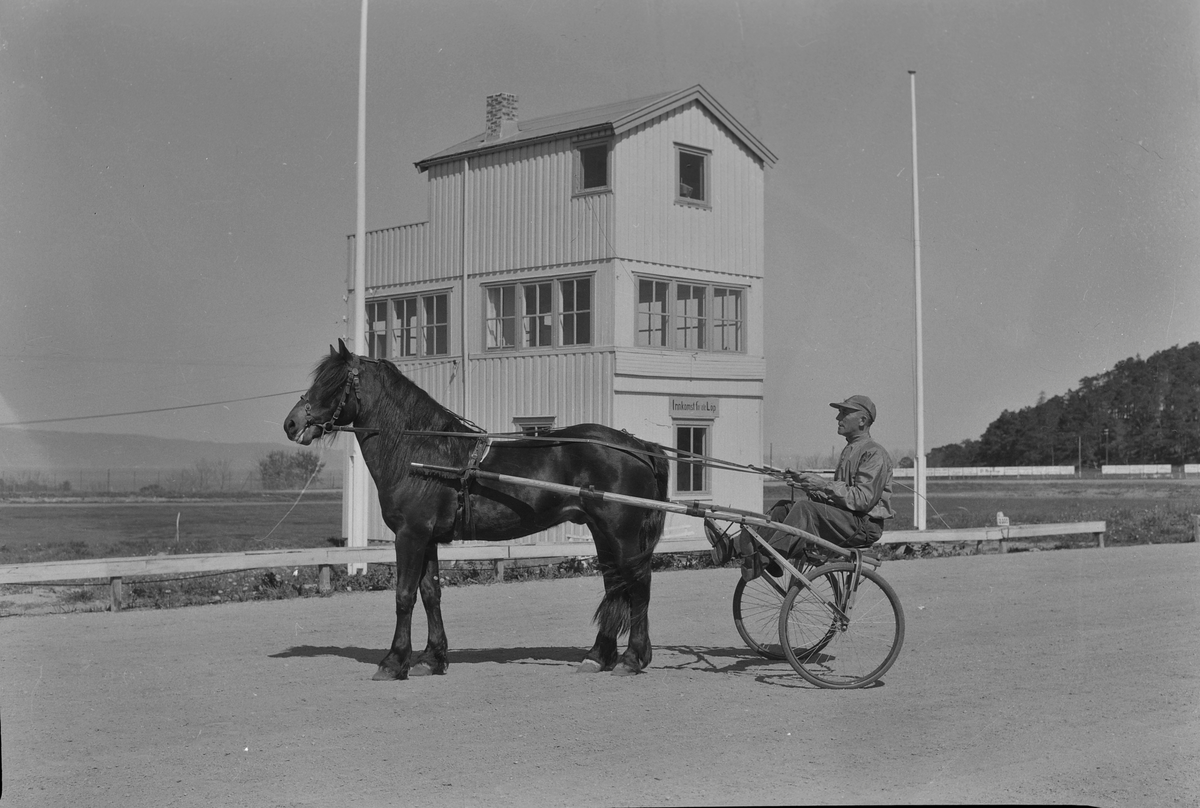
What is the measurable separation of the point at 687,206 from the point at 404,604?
15.5 m

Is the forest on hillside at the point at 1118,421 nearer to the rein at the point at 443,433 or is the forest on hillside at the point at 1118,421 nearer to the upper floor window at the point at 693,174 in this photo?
the upper floor window at the point at 693,174

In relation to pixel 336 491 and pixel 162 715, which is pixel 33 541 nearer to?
pixel 162 715

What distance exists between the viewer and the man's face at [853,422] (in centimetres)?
948

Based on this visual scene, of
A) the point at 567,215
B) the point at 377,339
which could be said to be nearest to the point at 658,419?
the point at 567,215

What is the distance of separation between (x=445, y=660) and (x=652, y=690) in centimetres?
174

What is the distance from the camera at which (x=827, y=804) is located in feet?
19.1

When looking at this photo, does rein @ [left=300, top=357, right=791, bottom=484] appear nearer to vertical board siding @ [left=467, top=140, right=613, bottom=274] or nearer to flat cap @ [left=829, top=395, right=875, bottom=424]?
flat cap @ [left=829, top=395, right=875, bottom=424]

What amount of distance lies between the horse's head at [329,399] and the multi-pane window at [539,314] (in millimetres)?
13529

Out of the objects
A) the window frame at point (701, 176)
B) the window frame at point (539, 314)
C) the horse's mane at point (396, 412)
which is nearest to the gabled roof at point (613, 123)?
the window frame at point (701, 176)

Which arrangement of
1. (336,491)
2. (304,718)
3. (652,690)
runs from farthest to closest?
(336,491)
(652,690)
(304,718)

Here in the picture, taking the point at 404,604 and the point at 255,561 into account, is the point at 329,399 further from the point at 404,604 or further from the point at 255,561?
the point at 255,561

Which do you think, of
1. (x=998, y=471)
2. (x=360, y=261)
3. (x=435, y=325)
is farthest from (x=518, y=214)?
(x=998, y=471)

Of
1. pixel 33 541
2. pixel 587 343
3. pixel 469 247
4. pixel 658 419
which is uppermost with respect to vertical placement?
pixel 469 247

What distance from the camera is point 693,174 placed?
2412cm
